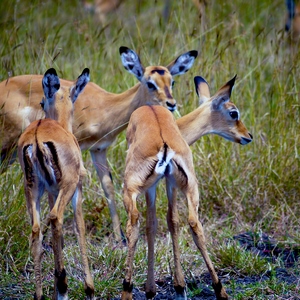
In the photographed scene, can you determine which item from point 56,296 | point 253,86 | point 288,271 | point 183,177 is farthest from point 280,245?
point 253,86

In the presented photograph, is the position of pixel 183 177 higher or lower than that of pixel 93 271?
higher

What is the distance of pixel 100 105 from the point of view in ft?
22.2

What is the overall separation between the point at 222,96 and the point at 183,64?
119 centimetres

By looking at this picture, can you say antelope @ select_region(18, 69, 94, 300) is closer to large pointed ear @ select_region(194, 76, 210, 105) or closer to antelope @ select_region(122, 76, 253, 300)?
antelope @ select_region(122, 76, 253, 300)

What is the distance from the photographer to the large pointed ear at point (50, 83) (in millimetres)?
5047

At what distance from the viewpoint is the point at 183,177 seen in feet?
14.0

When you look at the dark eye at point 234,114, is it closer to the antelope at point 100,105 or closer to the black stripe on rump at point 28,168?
the antelope at point 100,105

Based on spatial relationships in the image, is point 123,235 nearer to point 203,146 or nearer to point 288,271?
point 203,146

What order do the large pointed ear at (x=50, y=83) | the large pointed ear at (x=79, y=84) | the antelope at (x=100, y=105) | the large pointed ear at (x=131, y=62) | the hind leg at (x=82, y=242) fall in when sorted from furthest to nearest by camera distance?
the large pointed ear at (x=131, y=62)
the antelope at (x=100, y=105)
the large pointed ear at (x=79, y=84)
the large pointed ear at (x=50, y=83)
the hind leg at (x=82, y=242)

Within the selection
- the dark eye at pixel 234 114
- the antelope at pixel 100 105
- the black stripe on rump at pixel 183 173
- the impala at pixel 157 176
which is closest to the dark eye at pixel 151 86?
the antelope at pixel 100 105

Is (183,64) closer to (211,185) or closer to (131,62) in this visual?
(131,62)

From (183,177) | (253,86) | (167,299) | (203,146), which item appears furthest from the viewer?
(253,86)

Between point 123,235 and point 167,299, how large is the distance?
1.64 meters

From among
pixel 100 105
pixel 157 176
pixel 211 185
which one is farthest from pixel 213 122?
pixel 157 176
